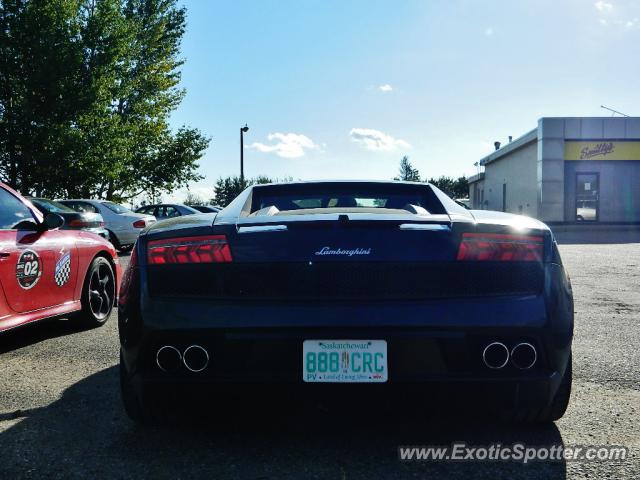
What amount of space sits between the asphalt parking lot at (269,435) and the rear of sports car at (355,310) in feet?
0.70

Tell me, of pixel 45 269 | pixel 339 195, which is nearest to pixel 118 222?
pixel 45 269

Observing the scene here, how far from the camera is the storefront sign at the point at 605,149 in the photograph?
95.0 ft

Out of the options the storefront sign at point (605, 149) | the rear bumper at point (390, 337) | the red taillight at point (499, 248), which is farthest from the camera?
the storefront sign at point (605, 149)

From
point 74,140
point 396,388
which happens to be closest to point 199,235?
point 396,388

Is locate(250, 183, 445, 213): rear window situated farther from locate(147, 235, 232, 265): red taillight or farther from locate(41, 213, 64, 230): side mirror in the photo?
locate(41, 213, 64, 230): side mirror

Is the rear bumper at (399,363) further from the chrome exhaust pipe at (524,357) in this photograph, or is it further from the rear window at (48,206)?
the rear window at (48,206)

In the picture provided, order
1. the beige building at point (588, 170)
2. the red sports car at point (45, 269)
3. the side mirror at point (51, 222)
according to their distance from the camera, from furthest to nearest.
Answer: the beige building at point (588, 170), the side mirror at point (51, 222), the red sports car at point (45, 269)

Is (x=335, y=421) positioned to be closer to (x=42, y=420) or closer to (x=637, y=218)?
(x=42, y=420)

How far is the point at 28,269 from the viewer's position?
15.0 feet

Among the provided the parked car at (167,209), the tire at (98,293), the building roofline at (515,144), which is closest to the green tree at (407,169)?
the building roofline at (515,144)

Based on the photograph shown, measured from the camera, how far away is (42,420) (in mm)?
3061

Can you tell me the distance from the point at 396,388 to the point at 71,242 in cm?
379

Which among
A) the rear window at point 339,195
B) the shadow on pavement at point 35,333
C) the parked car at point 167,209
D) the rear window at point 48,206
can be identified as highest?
the rear window at point 339,195

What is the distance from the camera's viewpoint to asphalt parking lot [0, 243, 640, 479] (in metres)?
2.44
